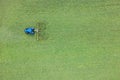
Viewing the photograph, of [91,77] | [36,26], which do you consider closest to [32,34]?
[36,26]

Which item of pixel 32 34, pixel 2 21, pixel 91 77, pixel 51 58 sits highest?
pixel 2 21

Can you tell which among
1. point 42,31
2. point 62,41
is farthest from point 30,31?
point 62,41

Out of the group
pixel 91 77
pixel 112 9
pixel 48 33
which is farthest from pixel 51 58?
pixel 112 9

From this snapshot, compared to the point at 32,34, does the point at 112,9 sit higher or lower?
higher

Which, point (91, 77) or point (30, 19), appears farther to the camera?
point (30, 19)

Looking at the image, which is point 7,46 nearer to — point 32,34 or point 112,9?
point 32,34

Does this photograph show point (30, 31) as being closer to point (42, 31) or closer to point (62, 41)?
point (42, 31)
